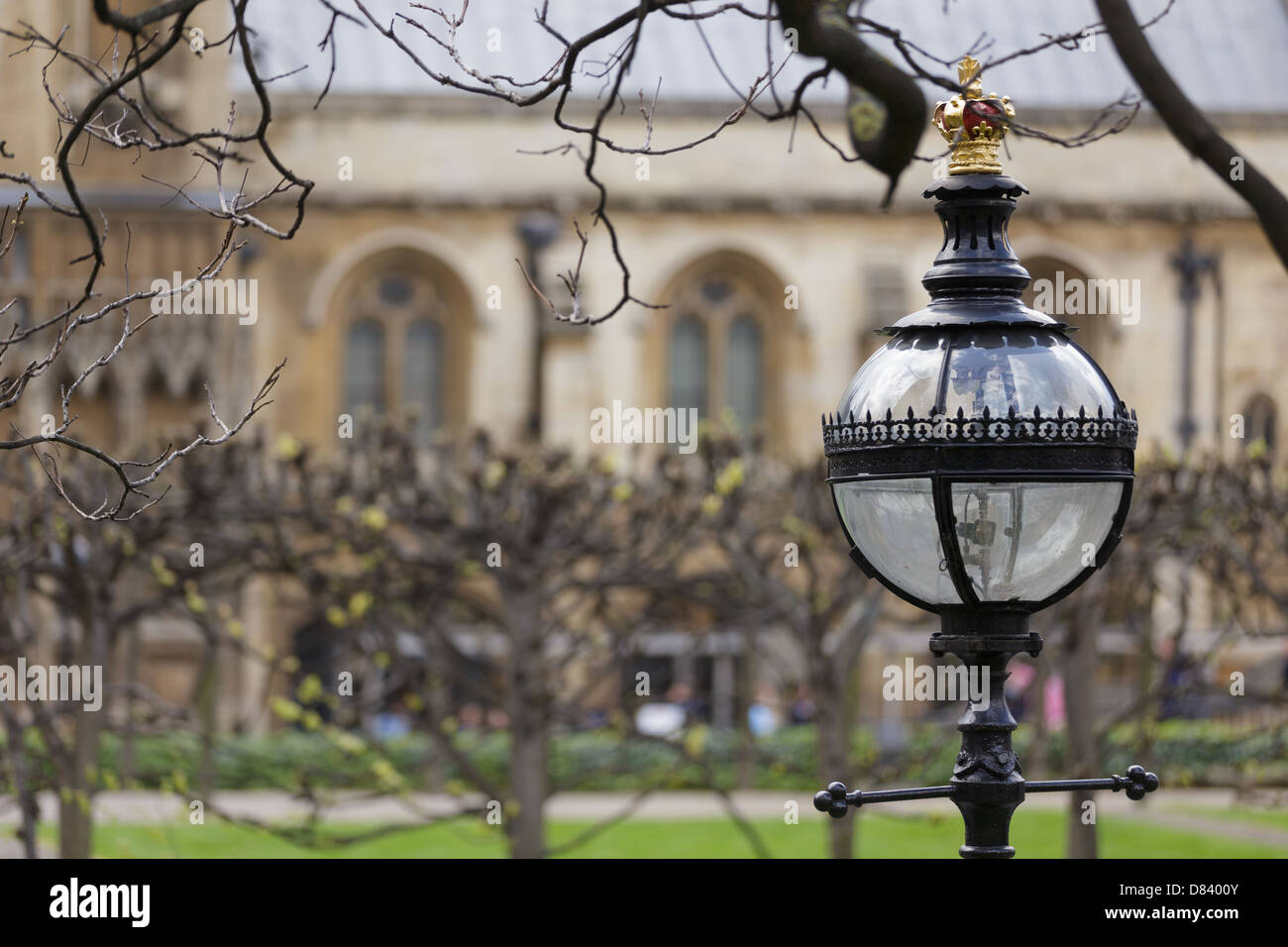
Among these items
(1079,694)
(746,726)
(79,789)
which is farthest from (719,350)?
(79,789)

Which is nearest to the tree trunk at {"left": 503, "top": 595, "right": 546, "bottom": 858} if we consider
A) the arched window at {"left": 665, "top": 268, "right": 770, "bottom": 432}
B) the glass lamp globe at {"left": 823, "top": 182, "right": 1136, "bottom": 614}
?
the glass lamp globe at {"left": 823, "top": 182, "right": 1136, "bottom": 614}

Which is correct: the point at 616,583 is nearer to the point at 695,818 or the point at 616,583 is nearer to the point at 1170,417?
the point at 695,818

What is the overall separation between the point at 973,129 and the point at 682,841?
1205 cm

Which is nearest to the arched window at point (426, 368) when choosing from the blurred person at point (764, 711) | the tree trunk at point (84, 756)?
the blurred person at point (764, 711)

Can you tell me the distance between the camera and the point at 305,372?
88.1 ft

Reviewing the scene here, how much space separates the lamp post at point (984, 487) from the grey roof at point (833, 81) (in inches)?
872

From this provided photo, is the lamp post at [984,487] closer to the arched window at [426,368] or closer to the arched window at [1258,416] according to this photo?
the arched window at [426,368]

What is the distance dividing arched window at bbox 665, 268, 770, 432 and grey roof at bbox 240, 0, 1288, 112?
2.89 metres

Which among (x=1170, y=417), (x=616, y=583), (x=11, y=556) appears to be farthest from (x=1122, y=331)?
(x=11, y=556)

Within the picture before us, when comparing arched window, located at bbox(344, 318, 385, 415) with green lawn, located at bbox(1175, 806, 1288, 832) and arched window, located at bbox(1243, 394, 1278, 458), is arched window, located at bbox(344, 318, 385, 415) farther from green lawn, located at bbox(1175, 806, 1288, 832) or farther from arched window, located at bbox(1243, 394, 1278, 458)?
green lawn, located at bbox(1175, 806, 1288, 832)

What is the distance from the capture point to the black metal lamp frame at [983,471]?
3.79 metres

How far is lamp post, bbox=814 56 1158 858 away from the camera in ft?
12.5

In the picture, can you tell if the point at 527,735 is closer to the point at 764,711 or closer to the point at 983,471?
the point at 983,471
